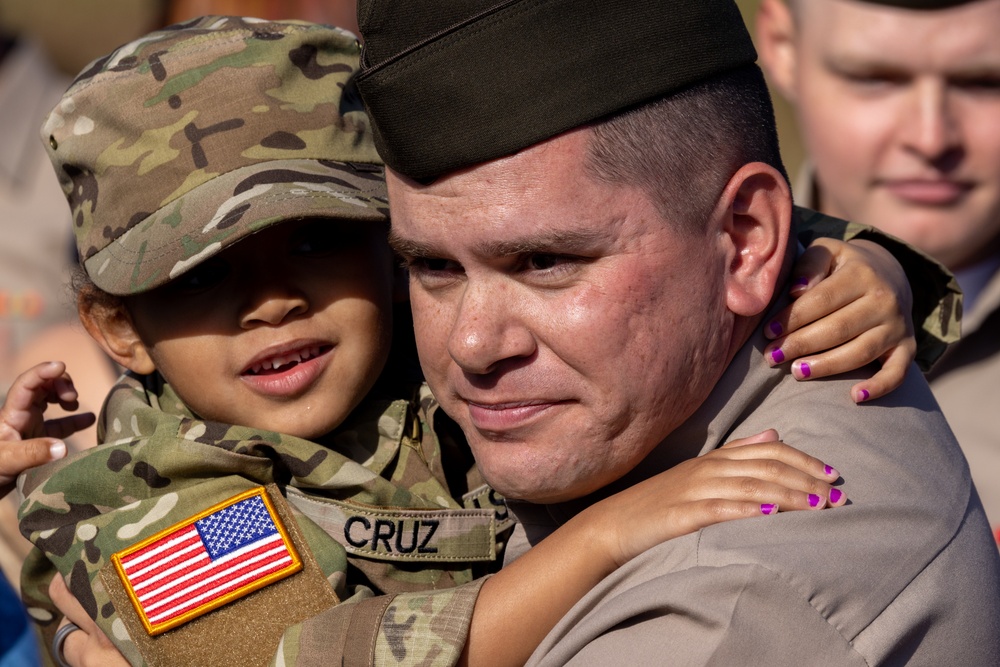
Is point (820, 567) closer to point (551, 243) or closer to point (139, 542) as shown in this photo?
point (551, 243)

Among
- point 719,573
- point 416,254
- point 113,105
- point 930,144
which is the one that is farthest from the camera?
point 930,144

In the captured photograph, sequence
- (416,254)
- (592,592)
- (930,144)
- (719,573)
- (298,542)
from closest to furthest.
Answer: (719,573) < (592,592) < (416,254) < (298,542) < (930,144)

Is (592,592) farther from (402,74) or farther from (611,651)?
(402,74)

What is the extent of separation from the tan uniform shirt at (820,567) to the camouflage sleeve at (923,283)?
488 millimetres

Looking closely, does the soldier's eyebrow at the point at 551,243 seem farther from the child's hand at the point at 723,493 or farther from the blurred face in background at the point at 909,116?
the blurred face in background at the point at 909,116

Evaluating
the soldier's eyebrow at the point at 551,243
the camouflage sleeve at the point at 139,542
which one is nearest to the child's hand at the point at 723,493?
the soldier's eyebrow at the point at 551,243

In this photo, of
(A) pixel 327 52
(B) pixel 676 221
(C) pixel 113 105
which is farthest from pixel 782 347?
(C) pixel 113 105

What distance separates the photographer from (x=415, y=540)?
2707 millimetres

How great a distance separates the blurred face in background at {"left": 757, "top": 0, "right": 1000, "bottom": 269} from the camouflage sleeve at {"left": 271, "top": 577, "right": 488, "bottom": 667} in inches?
121

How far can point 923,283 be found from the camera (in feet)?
9.87

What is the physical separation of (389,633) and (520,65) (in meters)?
1.11

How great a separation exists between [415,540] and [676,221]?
38.2 inches

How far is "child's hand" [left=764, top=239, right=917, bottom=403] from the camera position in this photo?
2.43 metres

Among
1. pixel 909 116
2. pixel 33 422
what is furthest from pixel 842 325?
pixel 909 116
